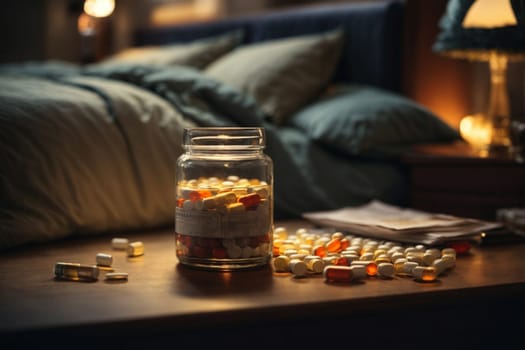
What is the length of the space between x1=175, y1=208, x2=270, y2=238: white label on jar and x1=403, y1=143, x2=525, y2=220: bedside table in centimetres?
101

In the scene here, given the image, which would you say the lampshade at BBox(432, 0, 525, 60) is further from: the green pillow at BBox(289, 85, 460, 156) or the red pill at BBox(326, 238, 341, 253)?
the red pill at BBox(326, 238, 341, 253)

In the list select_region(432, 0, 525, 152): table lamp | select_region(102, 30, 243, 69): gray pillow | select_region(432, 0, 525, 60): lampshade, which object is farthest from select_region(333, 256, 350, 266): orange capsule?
select_region(102, 30, 243, 69): gray pillow

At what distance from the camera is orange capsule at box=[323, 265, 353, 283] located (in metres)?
1.32

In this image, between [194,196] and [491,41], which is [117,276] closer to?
[194,196]

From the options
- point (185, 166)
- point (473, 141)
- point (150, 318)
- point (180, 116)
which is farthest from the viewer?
point (473, 141)

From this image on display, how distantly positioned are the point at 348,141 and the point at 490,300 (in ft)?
3.45

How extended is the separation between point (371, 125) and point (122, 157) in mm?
814

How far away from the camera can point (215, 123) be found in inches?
85.9

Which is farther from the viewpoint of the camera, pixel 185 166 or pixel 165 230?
pixel 165 230

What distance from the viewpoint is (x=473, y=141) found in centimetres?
254

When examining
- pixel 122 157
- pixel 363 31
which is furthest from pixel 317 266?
pixel 363 31

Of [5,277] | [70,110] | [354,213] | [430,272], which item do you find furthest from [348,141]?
[5,277]

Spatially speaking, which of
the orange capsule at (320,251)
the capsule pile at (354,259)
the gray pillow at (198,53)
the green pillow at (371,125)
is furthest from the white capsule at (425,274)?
the gray pillow at (198,53)

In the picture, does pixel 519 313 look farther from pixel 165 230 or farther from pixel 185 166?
pixel 165 230
